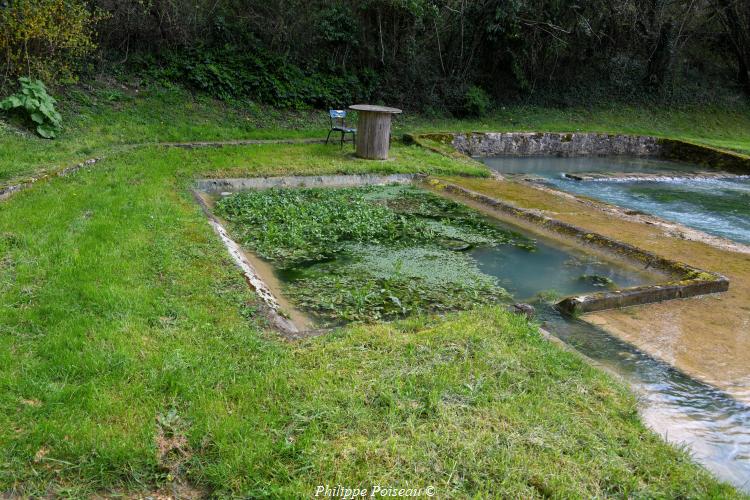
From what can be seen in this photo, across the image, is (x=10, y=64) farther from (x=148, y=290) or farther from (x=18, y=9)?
(x=148, y=290)

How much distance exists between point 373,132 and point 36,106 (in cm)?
544

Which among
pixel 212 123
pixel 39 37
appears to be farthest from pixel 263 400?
pixel 212 123

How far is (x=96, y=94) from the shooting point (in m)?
11.7

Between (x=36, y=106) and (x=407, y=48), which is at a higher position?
(x=407, y=48)

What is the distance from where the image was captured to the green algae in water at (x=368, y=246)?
4.68m

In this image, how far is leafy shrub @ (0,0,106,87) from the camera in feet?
30.5

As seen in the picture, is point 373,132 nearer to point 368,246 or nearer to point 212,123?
point 212,123

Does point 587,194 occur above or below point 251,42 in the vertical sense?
below

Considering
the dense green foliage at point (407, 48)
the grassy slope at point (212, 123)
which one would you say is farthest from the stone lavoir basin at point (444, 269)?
the dense green foliage at point (407, 48)

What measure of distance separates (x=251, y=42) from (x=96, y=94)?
4424mm

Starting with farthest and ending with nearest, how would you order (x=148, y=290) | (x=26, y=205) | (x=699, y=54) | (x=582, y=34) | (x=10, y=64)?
(x=699, y=54) < (x=582, y=34) < (x=10, y=64) < (x=26, y=205) < (x=148, y=290)

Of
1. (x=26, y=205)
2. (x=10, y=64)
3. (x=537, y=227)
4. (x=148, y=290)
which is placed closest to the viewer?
(x=148, y=290)

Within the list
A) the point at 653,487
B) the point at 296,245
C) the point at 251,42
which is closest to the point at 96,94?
the point at 251,42

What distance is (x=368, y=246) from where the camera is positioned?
611cm
